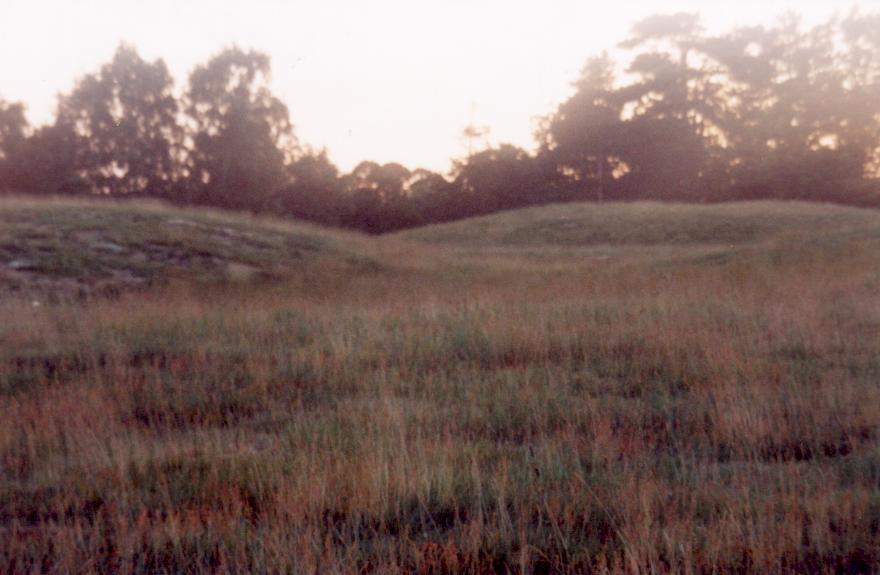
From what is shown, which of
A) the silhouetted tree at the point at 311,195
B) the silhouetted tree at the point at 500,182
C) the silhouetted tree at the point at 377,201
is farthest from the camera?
the silhouetted tree at the point at 500,182

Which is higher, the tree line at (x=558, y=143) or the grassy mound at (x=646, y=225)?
the tree line at (x=558, y=143)

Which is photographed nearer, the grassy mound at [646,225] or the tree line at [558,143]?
the grassy mound at [646,225]

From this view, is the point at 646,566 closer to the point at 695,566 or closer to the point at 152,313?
the point at 695,566

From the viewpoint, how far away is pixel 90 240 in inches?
656

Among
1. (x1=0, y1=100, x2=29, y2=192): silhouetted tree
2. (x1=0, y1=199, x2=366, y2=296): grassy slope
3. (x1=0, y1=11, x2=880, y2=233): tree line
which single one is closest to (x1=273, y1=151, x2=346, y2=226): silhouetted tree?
(x1=0, y1=11, x2=880, y2=233): tree line

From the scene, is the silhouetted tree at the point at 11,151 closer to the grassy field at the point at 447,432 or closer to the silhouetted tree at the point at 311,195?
the silhouetted tree at the point at 311,195

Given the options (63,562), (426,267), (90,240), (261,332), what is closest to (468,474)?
(63,562)

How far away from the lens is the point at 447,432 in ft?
16.3

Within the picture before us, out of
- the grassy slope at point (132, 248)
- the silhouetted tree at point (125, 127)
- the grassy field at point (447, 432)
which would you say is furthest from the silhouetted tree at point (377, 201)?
the grassy field at point (447, 432)

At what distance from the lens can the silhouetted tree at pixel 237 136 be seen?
5072 cm

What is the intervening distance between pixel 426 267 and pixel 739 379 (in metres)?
14.1

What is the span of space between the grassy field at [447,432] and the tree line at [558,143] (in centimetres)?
4101

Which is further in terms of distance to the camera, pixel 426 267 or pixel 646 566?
pixel 426 267

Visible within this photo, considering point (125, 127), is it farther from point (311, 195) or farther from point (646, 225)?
point (646, 225)
